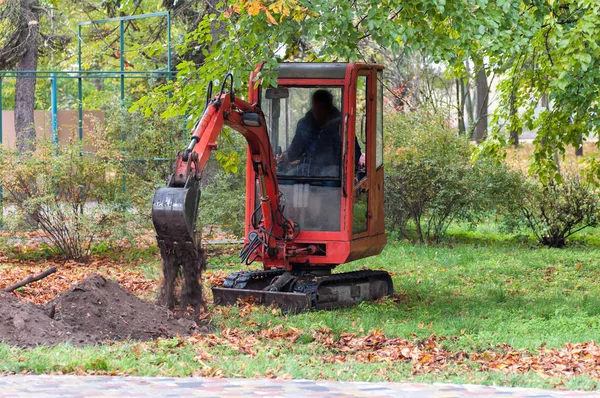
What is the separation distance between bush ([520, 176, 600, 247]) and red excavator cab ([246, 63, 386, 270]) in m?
8.20

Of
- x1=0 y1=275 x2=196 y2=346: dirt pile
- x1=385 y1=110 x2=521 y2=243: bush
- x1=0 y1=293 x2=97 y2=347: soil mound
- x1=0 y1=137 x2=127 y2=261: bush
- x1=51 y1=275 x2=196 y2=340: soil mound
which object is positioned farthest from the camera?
x1=385 y1=110 x2=521 y2=243: bush

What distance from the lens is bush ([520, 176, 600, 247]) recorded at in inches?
765

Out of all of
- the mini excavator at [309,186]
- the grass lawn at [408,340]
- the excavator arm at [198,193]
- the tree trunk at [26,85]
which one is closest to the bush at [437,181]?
the grass lawn at [408,340]

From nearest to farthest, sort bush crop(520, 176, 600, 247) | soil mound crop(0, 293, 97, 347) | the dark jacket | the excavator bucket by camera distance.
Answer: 1. soil mound crop(0, 293, 97, 347)
2. the excavator bucket
3. the dark jacket
4. bush crop(520, 176, 600, 247)

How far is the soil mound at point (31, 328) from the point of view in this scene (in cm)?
862

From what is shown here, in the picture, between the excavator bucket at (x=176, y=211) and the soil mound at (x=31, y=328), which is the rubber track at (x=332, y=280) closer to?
the excavator bucket at (x=176, y=211)

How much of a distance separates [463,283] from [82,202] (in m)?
6.49

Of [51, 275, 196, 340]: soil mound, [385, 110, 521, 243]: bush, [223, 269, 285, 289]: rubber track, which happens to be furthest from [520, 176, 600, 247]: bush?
[51, 275, 196, 340]: soil mound

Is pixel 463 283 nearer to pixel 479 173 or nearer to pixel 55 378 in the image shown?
pixel 479 173

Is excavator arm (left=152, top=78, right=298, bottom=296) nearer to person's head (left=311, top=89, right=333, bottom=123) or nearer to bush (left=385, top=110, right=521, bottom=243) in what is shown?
person's head (left=311, top=89, right=333, bottom=123)

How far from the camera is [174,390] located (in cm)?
666

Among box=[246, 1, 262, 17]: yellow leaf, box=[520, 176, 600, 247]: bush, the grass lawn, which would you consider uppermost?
box=[246, 1, 262, 17]: yellow leaf

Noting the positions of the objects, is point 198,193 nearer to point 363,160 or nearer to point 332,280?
point 332,280

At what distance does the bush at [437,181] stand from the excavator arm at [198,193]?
7.95m
